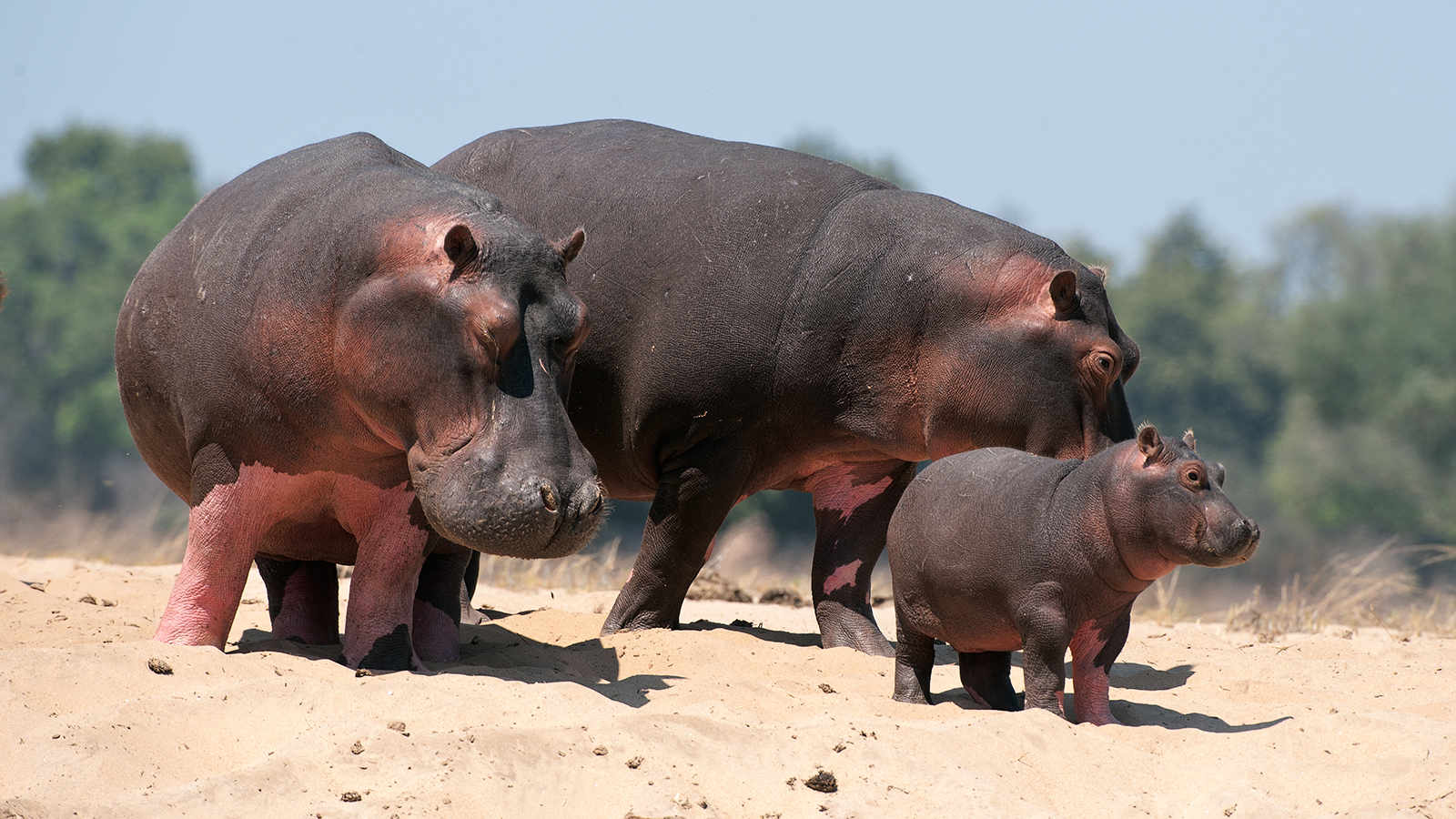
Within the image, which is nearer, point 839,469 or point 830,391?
point 830,391

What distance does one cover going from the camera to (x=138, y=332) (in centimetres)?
550

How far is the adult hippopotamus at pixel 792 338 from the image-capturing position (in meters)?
6.30

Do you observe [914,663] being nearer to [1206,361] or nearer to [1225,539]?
[1225,539]

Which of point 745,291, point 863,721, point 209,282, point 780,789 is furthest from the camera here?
point 745,291

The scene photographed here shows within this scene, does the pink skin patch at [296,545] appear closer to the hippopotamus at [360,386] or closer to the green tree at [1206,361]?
the hippopotamus at [360,386]

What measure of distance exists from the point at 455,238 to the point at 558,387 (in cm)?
58

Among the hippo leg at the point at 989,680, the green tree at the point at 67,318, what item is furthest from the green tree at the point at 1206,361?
the hippo leg at the point at 989,680

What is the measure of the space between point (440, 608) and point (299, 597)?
594 mm

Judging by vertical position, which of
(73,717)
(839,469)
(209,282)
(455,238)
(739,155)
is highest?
(739,155)

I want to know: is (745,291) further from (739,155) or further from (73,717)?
(73,717)

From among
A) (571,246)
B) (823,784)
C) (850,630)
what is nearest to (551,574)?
(850,630)

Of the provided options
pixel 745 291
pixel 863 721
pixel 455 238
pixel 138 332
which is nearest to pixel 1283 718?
pixel 863 721

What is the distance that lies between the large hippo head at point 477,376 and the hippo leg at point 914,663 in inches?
56.7

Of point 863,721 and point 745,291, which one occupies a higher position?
point 745,291
